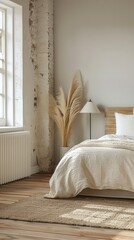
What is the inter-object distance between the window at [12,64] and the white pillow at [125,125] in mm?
1481

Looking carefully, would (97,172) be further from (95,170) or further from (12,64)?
(12,64)

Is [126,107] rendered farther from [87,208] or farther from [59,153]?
[87,208]

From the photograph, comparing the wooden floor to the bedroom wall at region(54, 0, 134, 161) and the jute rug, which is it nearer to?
the jute rug

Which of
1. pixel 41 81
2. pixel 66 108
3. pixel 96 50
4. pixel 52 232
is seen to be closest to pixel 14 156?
pixel 66 108

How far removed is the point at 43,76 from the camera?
6840 millimetres

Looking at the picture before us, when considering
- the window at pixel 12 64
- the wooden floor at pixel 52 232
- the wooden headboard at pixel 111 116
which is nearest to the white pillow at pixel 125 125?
the wooden headboard at pixel 111 116

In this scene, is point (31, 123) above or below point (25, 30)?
below

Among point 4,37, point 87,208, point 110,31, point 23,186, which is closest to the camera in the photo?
point 87,208

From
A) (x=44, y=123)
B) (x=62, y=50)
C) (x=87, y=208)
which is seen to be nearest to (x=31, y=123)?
(x=44, y=123)

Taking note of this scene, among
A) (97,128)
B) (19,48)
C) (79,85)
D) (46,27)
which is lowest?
(97,128)

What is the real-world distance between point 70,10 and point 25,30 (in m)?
1.00

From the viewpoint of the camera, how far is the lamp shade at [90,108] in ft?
21.2

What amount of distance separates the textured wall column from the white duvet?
7.08ft

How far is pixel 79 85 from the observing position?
6844 millimetres
